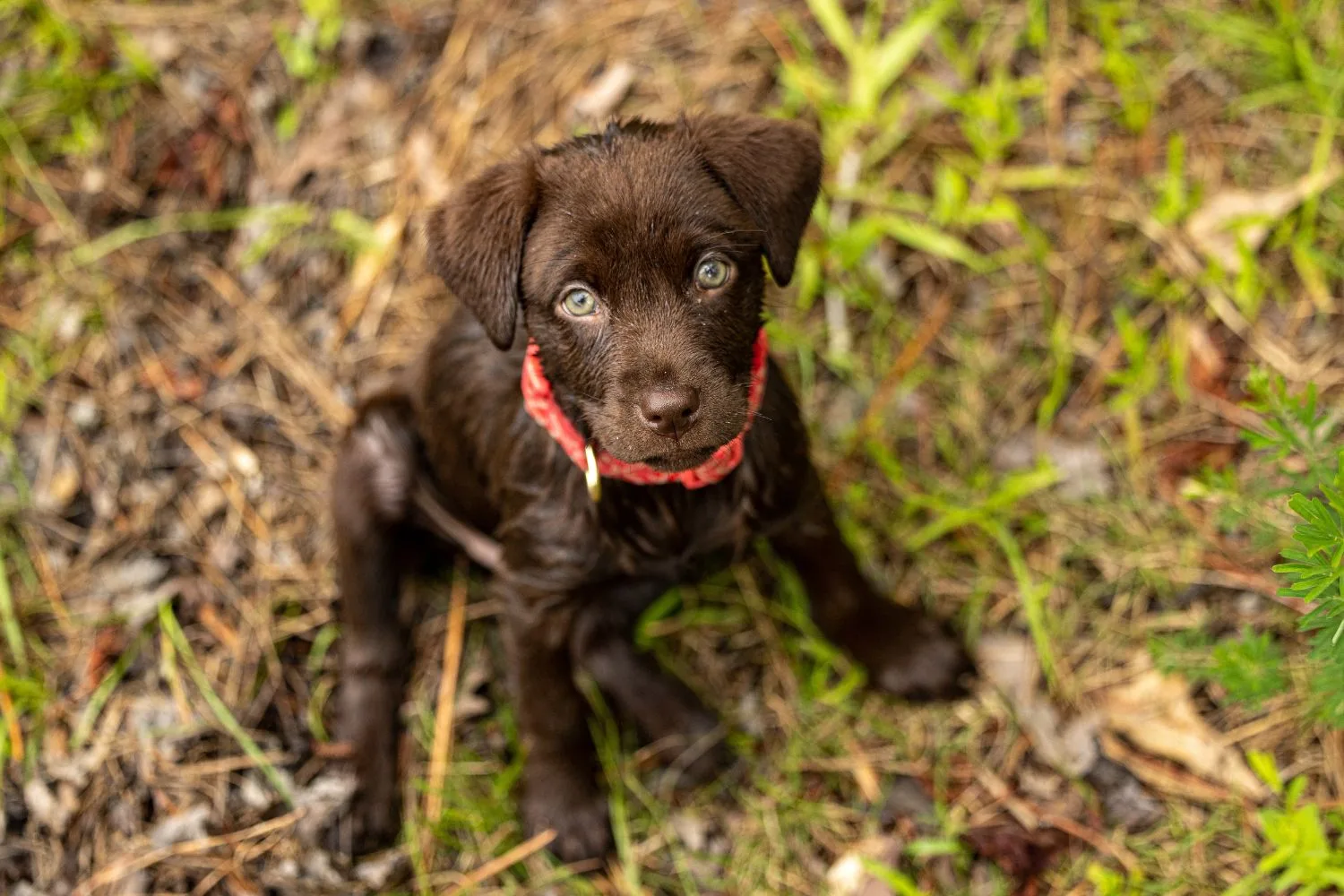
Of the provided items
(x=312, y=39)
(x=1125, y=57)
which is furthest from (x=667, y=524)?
(x=312, y=39)

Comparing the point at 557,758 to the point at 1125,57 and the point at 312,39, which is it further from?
the point at 1125,57

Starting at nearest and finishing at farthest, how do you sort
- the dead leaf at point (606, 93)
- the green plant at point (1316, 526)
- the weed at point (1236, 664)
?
the green plant at point (1316, 526), the weed at point (1236, 664), the dead leaf at point (606, 93)

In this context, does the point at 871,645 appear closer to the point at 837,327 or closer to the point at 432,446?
the point at 837,327

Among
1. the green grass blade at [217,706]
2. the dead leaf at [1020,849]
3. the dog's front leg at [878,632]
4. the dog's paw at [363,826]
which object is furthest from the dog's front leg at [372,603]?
the dead leaf at [1020,849]

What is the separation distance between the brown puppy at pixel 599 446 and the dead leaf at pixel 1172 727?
0.52 meters

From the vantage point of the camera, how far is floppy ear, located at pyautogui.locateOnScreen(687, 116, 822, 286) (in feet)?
10.5

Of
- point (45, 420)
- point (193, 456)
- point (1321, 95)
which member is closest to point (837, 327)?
point (1321, 95)

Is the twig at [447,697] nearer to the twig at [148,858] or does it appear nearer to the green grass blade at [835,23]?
the twig at [148,858]

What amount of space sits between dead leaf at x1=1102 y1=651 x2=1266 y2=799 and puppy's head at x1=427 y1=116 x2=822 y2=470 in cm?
186

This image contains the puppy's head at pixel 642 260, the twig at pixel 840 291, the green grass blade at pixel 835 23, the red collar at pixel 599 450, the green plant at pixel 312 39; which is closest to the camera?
the puppy's head at pixel 642 260

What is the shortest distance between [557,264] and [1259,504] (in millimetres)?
2294

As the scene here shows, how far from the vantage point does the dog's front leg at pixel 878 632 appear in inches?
164

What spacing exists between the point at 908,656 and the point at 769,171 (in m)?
1.79

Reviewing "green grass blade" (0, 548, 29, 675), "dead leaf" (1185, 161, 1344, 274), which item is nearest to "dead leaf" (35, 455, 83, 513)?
"green grass blade" (0, 548, 29, 675)
